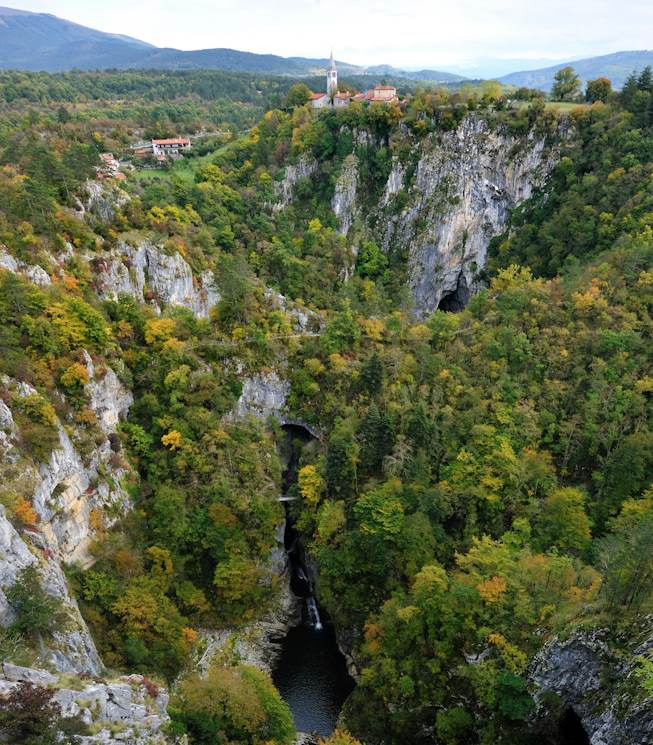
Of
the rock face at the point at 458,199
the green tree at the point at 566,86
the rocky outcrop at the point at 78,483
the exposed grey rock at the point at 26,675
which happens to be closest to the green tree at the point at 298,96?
the rock face at the point at 458,199

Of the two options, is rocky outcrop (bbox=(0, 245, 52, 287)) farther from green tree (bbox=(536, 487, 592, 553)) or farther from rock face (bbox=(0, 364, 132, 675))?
green tree (bbox=(536, 487, 592, 553))

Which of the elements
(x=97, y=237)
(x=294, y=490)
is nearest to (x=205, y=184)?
(x=97, y=237)

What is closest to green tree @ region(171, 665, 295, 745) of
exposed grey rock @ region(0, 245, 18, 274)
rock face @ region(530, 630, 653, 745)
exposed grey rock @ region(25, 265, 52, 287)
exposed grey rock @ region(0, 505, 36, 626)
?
exposed grey rock @ region(0, 505, 36, 626)

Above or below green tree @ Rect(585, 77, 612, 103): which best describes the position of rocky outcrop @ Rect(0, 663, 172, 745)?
below

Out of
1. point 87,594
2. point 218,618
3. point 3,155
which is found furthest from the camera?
point 3,155

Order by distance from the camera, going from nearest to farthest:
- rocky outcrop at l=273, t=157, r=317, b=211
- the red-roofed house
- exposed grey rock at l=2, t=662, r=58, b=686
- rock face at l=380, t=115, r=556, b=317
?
exposed grey rock at l=2, t=662, r=58, b=686, rock face at l=380, t=115, r=556, b=317, rocky outcrop at l=273, t=157, r=317, b=211, the red-roofed house

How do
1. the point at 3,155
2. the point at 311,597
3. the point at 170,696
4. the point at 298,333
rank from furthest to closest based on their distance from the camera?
the point at 298,333 < the point at 3,155 < the point at 311,597 < the point at 170,696

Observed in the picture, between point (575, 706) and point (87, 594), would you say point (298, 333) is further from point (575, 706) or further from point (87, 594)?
point (575, 706)
